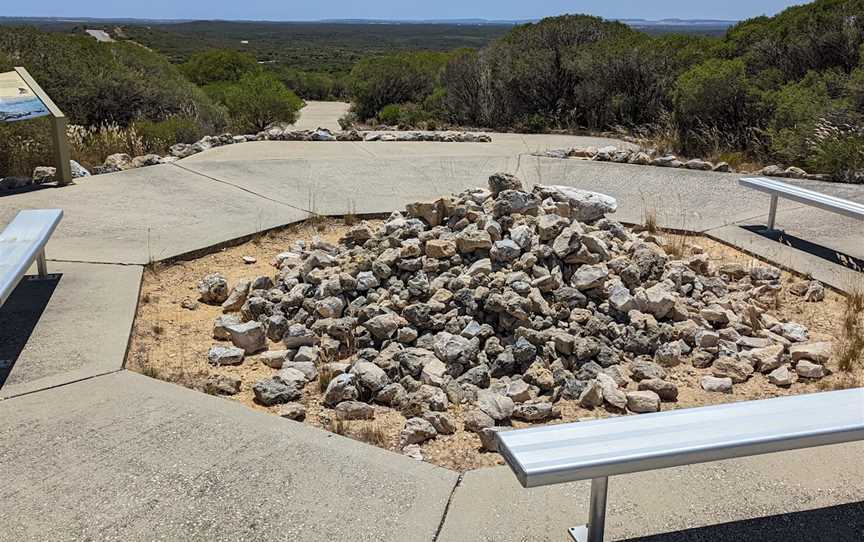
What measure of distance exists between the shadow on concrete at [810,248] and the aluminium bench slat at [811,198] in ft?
1.09

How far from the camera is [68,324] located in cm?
458

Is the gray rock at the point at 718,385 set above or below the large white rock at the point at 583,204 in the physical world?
below

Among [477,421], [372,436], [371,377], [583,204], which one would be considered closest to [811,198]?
[583,204]

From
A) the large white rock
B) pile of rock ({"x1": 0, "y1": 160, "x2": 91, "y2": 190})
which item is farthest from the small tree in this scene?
the large white rock

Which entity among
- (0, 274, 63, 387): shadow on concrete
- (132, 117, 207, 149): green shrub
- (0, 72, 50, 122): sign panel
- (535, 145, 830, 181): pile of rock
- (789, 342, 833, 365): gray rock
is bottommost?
(789, 342, 833, 365): gray rock

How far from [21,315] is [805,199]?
5782 mm

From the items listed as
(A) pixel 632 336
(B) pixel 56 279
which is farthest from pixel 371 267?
(B) pixel 56 279

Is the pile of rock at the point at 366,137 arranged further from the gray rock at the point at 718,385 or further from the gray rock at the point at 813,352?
the gray rock at the point at 718,385

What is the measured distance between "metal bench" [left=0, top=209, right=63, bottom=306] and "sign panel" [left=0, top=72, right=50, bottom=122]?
8.92ft

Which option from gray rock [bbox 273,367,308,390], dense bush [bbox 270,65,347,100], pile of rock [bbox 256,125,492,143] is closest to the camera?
gray rock [bbox 273,367,308,390]

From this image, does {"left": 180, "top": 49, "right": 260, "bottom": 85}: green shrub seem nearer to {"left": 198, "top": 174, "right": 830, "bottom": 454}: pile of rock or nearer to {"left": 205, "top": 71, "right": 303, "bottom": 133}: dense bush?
{"left": 205, "top": 71, "right": 303, "bottom": 133}: dense bush

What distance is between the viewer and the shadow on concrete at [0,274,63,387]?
415cm

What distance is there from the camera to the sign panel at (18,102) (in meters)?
7.82

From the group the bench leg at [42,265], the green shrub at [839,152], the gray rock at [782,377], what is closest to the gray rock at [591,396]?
the gray rock at [782,377]
